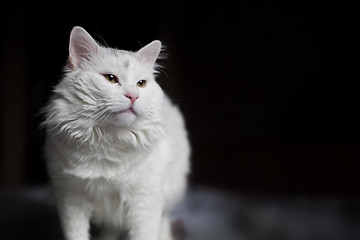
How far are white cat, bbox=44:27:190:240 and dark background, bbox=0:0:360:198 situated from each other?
47.3 inches

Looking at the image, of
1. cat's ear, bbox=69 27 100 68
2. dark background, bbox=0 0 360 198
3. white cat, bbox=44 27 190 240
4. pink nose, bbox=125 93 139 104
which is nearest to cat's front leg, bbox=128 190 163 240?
white cat, bbox=44 27 190 240

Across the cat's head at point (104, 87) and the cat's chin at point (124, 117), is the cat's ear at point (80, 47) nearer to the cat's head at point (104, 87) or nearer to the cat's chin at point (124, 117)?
the cat's head at point (104, 87)

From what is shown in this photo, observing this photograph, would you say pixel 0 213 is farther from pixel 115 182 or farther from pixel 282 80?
pixel 282 80

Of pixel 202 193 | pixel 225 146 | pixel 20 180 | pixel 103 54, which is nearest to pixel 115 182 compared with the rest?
pixel 103 54

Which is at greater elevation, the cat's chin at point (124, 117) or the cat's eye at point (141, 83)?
the cat's eye at point (141, 83)

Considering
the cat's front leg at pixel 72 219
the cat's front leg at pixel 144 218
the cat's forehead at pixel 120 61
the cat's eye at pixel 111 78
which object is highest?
the cat's forehead at pixel 120 61

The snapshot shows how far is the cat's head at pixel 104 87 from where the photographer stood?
785 mm

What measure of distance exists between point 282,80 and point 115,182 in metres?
1.65

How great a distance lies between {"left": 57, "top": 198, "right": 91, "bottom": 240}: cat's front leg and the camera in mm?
881

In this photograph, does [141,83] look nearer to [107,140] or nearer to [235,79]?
[107,140]

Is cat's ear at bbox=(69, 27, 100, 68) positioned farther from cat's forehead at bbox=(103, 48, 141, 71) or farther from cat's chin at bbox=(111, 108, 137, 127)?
cat's chin at bbox=(111, 108, 137, 127)

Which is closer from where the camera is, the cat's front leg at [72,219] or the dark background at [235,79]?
the cat's front leg at [72,219]

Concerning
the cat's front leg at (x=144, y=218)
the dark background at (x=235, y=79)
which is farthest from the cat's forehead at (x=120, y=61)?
the dark background at (x=235, y=79)

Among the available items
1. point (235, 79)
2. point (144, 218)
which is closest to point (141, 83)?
point (144, 218)
